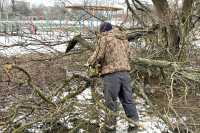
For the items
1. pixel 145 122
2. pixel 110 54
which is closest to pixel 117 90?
pixel 110 54

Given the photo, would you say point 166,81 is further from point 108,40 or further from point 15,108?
point 15,108

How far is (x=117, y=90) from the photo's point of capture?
7004mm

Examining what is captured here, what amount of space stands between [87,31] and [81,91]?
274 cm

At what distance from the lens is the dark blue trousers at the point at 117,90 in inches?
274

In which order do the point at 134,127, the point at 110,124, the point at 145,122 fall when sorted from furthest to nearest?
the point at 145,122, the point at 134,127, the point at 110,124

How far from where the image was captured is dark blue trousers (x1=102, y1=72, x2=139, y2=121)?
6971 millimetres

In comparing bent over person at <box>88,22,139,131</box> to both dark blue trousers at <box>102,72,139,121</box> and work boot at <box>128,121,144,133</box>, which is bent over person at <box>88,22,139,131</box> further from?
A: work boot at <box>128,121,144,133</box>

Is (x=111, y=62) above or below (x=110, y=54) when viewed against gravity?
below

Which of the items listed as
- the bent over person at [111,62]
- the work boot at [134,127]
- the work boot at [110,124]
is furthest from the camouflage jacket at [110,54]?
the work boot at [134,127]

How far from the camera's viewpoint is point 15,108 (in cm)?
705

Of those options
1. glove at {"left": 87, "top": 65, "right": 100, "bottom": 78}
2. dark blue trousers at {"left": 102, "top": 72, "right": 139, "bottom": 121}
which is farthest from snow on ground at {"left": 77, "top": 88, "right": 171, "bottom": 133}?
glove at {"left": 87, "top": 65, "right": 100, "bottom": 78}

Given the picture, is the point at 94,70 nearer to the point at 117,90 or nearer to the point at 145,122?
the point at 117,90

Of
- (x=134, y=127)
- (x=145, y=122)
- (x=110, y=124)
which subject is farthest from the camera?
(x=145, y=122)

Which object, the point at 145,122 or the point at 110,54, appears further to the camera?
the point at 145,122
